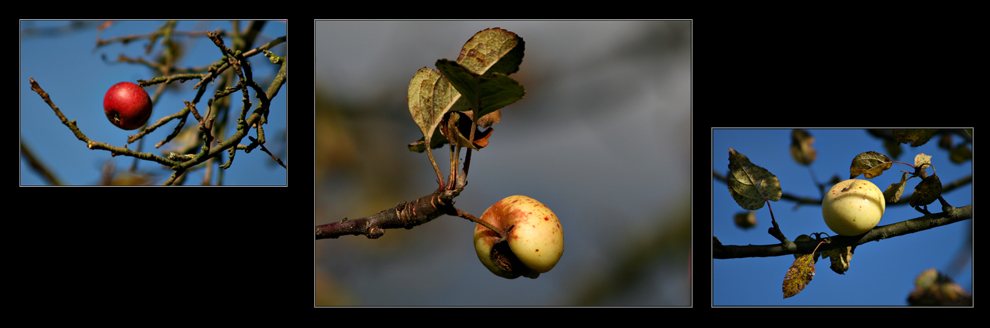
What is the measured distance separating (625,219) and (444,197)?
25.0 inches

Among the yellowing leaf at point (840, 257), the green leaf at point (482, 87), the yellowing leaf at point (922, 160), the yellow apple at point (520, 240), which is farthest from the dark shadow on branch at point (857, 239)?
the green leaf at point (482, 87)

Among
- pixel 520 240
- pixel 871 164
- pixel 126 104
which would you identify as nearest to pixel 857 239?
pixel 871 164

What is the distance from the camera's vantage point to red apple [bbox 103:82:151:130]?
1305 millimetres

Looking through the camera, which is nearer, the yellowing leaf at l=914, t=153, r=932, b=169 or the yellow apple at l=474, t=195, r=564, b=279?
the yellow apple at l=474, t=195, r=564, b=279

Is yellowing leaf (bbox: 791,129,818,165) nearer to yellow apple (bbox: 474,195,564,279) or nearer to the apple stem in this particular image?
yellow apple (bbox: 474,195,564,279)

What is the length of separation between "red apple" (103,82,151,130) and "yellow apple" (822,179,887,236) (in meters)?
1.63

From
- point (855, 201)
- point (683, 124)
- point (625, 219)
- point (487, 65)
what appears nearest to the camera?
point (487, 65)

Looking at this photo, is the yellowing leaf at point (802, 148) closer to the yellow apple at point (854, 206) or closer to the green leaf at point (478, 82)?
the yellow apple at point (854, 206)

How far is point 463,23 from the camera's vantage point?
1365 millimetres

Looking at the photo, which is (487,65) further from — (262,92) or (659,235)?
(659,235)

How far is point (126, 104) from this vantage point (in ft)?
4.28

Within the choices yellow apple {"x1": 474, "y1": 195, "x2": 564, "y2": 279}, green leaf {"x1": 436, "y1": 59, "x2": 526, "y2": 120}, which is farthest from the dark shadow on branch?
green leaf {"x1": 436, "y1": 59, "x2": 526, "y2": 120}

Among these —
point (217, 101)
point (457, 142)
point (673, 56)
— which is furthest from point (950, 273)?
point (217, 101)

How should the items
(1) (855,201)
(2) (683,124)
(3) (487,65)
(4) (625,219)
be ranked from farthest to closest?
(4) (625,219), (2) (683,124), (1) (855,201), (3) (487,65)
